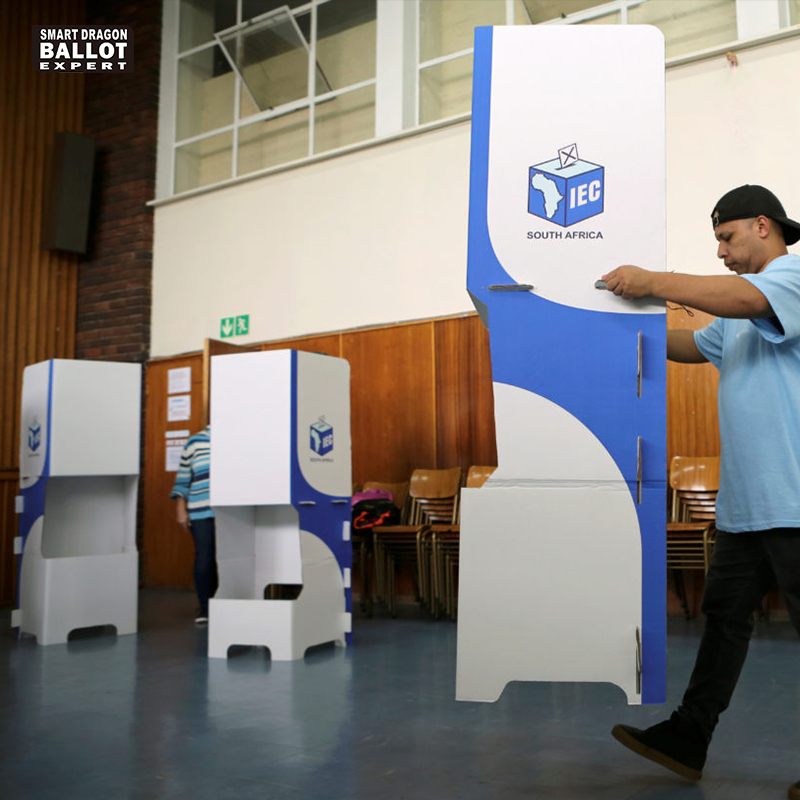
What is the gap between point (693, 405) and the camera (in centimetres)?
545

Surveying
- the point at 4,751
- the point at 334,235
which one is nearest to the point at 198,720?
the point at 4,751

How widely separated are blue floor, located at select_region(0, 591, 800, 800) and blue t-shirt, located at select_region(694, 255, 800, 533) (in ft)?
2.38

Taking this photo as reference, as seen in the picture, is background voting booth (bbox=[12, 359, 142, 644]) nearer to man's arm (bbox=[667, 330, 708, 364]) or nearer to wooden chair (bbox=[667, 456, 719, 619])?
wooden chair (bbox=[667, 456, 719, 619])

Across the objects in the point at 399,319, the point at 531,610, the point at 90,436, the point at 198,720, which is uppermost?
the point at 399,319

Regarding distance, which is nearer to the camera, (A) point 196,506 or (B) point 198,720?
(B) point 198,720

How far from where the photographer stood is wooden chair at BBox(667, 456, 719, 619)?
486 centimetres

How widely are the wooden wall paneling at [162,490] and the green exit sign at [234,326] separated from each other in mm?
310

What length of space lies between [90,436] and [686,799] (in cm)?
395

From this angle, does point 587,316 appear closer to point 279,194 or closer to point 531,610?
point 531,610

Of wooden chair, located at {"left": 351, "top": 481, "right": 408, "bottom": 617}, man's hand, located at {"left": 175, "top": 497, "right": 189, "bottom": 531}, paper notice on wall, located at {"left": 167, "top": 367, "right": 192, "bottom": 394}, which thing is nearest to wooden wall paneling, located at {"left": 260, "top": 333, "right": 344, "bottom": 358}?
paper notice on wall, located at {"left": 167, "top": 367, "right": 192, "bottom": 394}

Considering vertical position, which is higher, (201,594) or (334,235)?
(334,235)

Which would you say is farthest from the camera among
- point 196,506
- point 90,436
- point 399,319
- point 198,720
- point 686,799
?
point 399,319

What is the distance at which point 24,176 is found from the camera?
7457 millimetres

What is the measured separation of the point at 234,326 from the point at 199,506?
2394 mm
